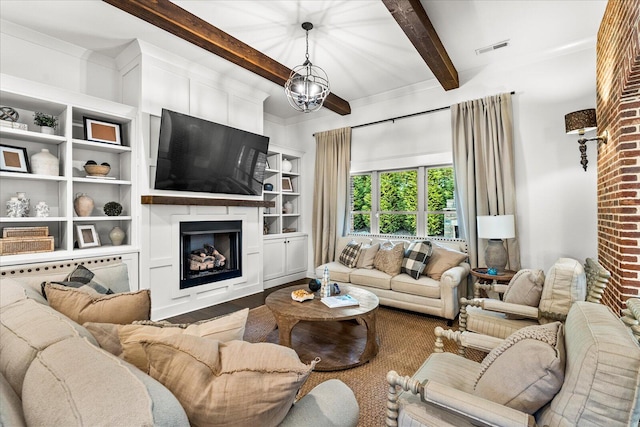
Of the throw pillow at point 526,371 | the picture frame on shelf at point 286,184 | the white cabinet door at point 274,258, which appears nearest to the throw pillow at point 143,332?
the throw pillow at point 526,371

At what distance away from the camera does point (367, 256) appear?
405 centimetres

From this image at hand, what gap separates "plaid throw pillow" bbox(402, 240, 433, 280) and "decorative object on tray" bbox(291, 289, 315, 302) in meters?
1.41

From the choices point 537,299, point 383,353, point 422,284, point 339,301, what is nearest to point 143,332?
point 339,301

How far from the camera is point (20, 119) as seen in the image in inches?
115

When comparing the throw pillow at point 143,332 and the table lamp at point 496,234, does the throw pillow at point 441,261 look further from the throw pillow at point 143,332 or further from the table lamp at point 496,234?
the throw pillow at point 143,332

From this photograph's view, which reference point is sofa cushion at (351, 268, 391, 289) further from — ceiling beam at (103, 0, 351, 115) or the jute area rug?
ceiling beam at (103, 0, 351, 115)

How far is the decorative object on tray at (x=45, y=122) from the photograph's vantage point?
2.85m

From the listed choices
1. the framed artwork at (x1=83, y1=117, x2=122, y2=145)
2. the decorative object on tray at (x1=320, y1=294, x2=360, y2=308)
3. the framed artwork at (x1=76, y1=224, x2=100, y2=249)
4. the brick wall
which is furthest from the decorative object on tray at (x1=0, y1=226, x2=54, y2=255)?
the brick wall

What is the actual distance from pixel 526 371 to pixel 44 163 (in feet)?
12.8

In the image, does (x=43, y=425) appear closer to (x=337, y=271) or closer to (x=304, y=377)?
(x=304, y=377)

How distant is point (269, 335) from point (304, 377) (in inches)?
89.7

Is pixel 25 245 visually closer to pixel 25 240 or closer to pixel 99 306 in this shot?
pixel 25 240

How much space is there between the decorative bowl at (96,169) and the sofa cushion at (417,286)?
341cm

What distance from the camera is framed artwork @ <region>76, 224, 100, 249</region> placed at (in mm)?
3033
